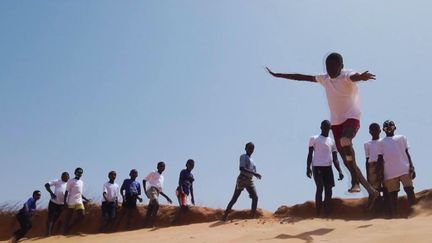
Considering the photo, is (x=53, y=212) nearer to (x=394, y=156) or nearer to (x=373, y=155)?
(x=373, y=155)

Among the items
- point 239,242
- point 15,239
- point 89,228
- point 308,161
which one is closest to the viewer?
point 239,242

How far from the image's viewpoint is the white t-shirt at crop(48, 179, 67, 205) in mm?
10422

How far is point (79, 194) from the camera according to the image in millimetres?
10453

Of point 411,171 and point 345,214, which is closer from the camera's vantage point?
point 411,171

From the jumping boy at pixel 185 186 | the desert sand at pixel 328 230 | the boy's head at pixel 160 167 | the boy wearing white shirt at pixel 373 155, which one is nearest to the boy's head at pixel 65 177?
the desert sand at pixel 328 230

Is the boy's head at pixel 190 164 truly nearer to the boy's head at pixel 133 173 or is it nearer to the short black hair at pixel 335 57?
the boy's head at pixel 133 173

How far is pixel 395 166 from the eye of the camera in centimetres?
711

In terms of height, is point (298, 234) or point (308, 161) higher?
point (308, 161)

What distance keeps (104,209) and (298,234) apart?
268 inches

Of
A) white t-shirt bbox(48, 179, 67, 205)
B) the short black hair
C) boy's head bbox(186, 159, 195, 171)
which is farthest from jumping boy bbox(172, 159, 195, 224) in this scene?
the short black hair

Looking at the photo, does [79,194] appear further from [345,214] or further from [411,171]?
[411,171]

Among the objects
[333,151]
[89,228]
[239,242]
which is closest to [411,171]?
[333,151]

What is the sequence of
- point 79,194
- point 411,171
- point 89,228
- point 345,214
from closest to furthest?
point 411,171 → point 345,214 → point 79,194 → point 89,228

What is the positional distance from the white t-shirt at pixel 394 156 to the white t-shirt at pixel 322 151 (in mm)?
876
